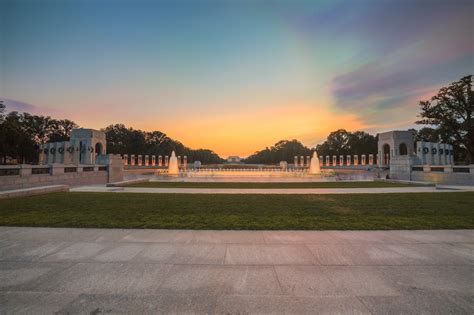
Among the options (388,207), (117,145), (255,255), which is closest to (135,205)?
(255,255)

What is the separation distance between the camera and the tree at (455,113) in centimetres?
4100

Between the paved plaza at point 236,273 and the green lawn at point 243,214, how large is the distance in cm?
99

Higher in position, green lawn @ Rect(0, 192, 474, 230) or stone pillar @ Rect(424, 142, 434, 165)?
stone pillar @ Rect(424, 142, 434, 165)

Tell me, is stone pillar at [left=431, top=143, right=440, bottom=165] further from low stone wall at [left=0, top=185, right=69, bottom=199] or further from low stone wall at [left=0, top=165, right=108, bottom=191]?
low stone wall at [left=0, top=185, right=69, bottom=199]

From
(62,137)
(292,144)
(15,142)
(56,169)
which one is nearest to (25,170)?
(56,169)

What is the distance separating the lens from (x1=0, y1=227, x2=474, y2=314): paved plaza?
3160mm

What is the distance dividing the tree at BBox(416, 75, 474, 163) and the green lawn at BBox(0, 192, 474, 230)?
142ft

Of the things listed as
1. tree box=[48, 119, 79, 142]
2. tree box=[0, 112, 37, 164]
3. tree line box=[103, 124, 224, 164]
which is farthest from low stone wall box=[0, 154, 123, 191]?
tree box=[48, 119, 79, 142]

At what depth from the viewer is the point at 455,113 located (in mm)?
42812

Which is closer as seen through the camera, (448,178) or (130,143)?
(448,178)

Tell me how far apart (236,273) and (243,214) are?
4.64m

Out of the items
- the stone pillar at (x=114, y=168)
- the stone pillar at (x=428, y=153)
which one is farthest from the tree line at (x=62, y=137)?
the stone pillar at (x=428, y=153)

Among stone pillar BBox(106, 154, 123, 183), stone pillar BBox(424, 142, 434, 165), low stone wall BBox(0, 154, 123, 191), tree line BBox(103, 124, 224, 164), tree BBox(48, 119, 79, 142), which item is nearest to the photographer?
low stone wall BBox(0, 154, 123, 191)

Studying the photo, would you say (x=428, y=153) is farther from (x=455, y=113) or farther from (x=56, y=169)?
(x=56, y=169)
